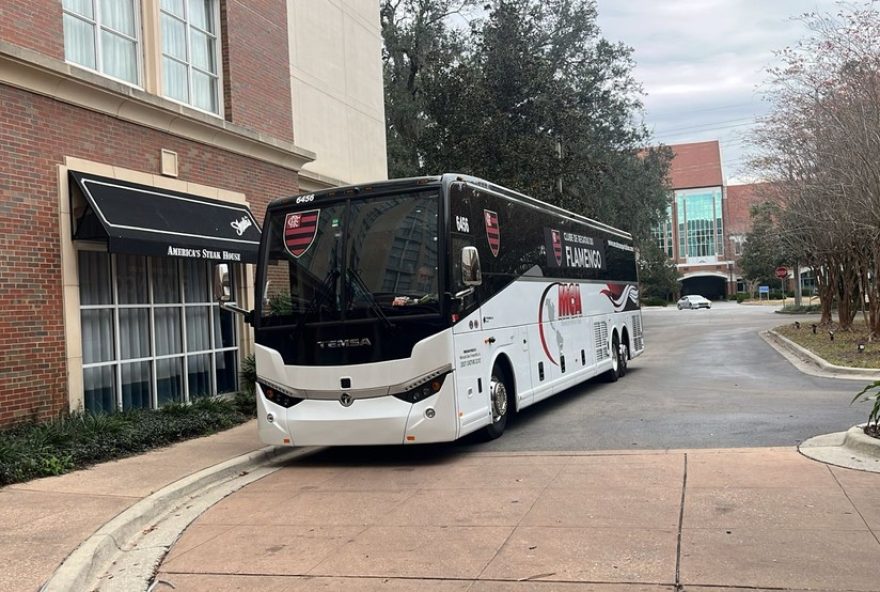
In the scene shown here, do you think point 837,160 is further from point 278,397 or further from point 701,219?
point 701,219

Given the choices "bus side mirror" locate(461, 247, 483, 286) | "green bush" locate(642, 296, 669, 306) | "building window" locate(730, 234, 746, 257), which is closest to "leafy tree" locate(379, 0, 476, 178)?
"bus side mirror" locate(461, 247, 483, 286)

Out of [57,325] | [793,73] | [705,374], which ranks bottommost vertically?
[705,374]

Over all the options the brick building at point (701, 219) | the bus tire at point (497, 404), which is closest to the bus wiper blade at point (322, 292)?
the bus tire at point (497, 404)

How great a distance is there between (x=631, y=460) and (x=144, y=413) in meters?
6.51

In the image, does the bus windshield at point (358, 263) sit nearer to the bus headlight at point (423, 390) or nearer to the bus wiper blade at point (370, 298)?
the bus wiper blade at point (370, 298)

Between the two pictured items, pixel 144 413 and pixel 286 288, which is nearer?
pixel 286 288

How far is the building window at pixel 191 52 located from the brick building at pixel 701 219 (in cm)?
8961

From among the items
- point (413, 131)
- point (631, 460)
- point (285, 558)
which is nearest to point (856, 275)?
point (413, 131)

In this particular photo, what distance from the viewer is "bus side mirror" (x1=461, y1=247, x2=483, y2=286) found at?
868 centimetres

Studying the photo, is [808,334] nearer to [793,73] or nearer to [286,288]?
[793,73]

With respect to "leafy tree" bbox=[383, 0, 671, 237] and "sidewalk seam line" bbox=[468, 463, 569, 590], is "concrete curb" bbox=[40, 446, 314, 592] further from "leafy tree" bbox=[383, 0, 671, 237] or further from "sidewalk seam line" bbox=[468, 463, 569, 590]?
"leafy tree" bbox=[383, 0, 671, 237]

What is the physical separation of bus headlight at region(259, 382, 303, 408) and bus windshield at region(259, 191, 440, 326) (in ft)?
2.59

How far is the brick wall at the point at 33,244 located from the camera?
31.2 feet

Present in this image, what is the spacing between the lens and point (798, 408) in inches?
461
